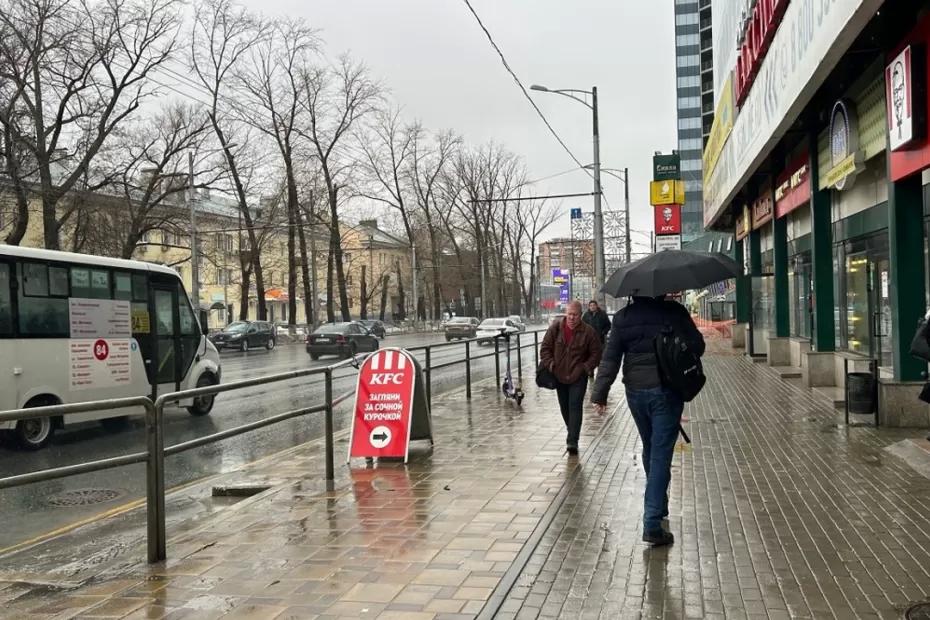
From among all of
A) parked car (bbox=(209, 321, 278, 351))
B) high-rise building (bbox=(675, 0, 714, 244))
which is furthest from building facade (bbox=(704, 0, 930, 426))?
high-rise building (bbox=(675, 0, 714, 244))

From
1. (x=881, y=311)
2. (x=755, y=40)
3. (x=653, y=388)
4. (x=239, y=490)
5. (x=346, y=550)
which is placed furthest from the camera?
(x=755, y=40)

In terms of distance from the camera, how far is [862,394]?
32.5ft

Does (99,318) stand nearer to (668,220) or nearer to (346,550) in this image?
(346,550)

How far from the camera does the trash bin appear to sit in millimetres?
9875

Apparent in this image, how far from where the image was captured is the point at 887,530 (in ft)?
18.3

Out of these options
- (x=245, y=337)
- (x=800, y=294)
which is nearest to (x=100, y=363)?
(x=800, y=294)

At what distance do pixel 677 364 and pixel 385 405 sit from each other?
12.9ft

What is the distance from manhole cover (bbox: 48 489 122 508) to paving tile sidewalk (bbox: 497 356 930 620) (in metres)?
4.19

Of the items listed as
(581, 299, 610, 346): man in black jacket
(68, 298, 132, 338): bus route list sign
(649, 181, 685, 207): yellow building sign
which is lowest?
(581, 299, 610, 346): man in black jacket

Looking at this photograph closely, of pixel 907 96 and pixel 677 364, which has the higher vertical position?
pixel 907 96

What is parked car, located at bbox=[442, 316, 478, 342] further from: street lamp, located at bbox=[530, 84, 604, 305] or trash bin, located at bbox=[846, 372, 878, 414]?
trash bin, located at bbox=[846, 372, 878, 414]

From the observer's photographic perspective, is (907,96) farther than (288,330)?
No

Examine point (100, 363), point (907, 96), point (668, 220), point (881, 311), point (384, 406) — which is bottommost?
point (384, 406)

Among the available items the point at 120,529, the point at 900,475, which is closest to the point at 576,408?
the point at 900,475
